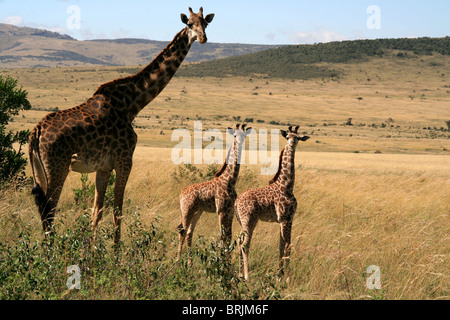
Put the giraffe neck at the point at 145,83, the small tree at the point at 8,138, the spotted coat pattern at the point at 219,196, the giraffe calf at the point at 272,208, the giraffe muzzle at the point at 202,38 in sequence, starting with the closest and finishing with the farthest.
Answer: the giraffe calf at the point at 272,208, the spotted coat pattern at the point at 219,196, the giraffe muzzle at the point at 202,38, the giraffe neck at the point at 145,83, the small tree at the point at 8,138

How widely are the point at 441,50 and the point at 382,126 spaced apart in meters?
85.0

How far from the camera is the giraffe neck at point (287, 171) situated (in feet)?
23.2

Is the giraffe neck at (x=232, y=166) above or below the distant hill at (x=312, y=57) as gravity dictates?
below

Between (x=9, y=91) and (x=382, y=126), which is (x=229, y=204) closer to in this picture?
(x=9, y=91)

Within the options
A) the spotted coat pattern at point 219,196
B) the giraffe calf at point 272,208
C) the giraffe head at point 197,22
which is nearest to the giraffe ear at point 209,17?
the giraffe head at point 197,22

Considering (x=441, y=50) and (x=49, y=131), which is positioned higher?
(x=441, y=50)

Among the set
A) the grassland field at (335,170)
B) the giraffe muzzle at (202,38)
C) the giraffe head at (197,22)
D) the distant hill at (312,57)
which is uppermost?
the distant hill at (312,57)

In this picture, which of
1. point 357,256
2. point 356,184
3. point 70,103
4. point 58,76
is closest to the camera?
point 357,256

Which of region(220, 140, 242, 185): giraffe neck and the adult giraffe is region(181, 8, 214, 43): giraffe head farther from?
region(220, 140, 242, 185): giraffe neck

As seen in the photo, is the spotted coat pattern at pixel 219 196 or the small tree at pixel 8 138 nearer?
the spotted coat pattern at pixel 219 196

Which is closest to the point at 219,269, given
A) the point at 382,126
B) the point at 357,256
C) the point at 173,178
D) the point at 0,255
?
the point at 357,256

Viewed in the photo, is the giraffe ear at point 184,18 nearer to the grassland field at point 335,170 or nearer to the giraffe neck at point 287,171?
the giraffe neck at point 287,171

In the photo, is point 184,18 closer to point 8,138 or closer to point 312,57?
point 8,138

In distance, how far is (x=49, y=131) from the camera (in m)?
7.12
